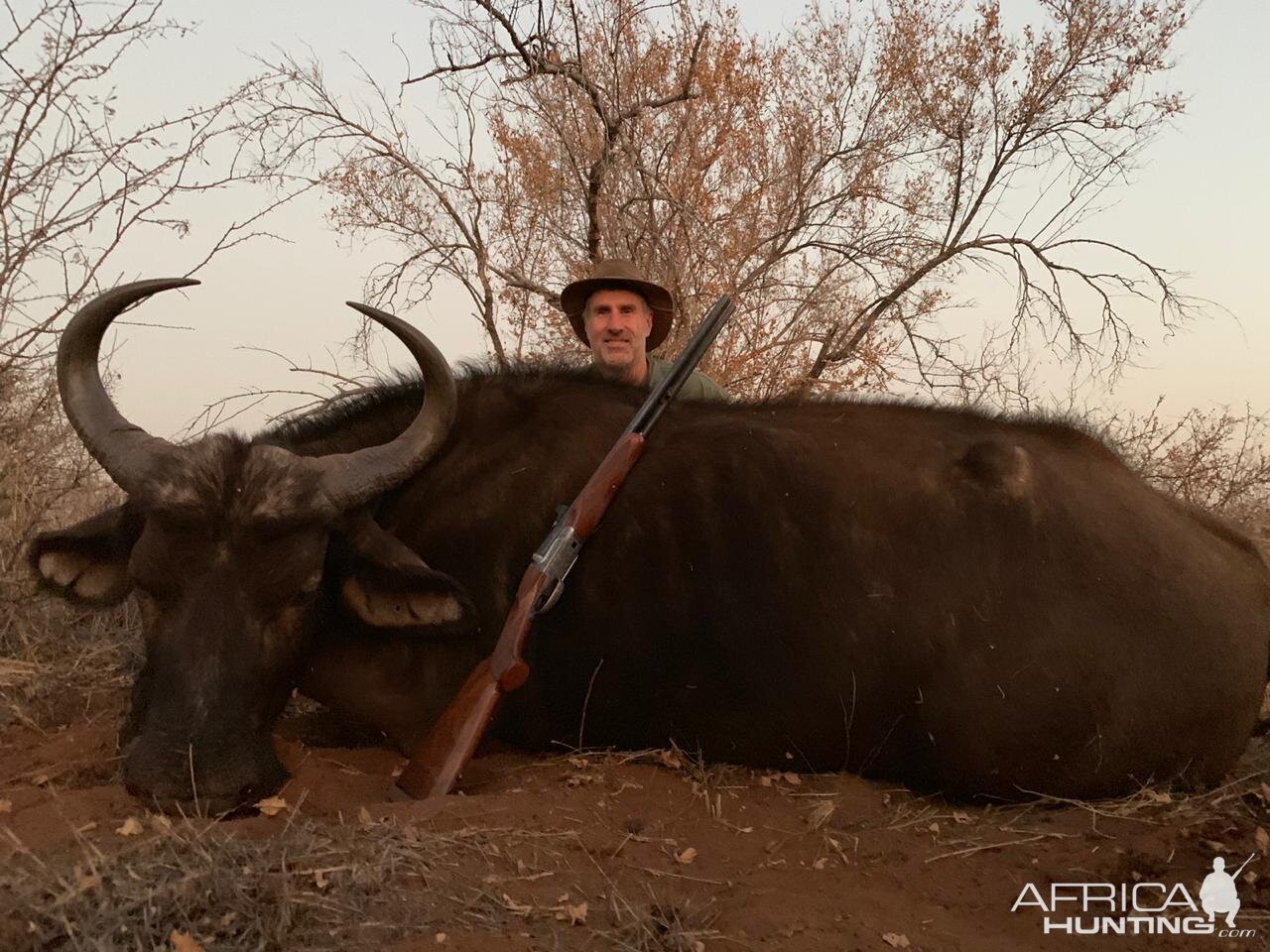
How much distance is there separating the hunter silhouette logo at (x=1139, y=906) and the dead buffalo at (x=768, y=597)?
2.41ft

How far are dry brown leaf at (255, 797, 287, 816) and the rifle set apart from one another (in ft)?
1.23

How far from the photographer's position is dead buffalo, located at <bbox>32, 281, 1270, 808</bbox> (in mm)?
3570

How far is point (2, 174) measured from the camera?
5.58m

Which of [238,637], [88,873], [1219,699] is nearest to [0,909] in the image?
[88,873]

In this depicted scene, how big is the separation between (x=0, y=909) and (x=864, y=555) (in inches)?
113

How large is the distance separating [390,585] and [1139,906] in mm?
2609

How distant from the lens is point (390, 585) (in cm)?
350

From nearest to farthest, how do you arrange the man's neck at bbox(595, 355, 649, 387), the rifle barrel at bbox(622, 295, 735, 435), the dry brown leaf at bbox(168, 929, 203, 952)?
the dry brown leaf at bbox(168, 929, 203, 952)
the rifle barrel at bbox(622, 295, 735, 435)
the man's neck at bbox(595, 355, 649, 387)

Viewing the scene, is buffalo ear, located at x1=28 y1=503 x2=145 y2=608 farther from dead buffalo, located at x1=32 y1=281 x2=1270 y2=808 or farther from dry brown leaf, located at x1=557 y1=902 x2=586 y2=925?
dry brown leaf, located at x1=557 y1=902 x2=586 y2=925

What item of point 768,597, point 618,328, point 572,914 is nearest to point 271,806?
point 572,914

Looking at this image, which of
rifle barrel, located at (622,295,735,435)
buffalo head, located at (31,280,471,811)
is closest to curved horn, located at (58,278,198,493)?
buffalo head, located at (31,280,471,811)

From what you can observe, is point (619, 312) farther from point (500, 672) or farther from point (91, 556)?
point (91, 556)

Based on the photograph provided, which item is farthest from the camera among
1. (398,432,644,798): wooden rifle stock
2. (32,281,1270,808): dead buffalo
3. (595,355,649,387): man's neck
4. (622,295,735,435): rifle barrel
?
(595,355,649,387): man's neck

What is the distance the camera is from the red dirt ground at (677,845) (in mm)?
2418
